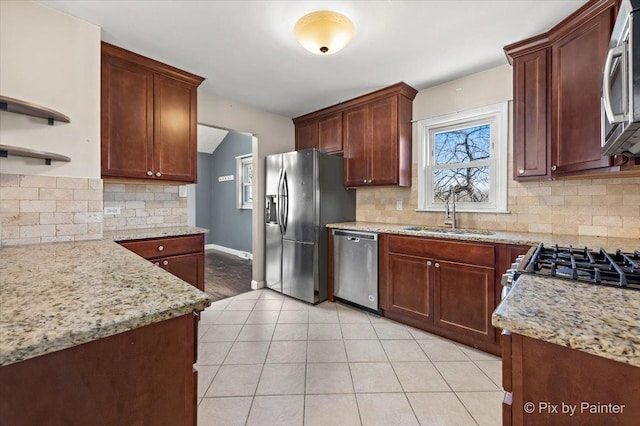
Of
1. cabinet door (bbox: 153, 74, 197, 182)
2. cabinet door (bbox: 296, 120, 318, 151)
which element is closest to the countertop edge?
cabinet door (bbox: 153, 74, 197, 182)

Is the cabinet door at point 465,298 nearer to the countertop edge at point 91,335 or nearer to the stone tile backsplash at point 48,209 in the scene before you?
the countertop edge at point 91,335

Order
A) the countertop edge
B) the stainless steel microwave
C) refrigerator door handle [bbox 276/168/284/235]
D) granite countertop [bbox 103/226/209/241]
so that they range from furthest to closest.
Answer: refrigerator door handle [bbox 276/168/284/235]
granite countertop [bbox 103/226/209/241]
the stainless steel microwave
the countertop edge

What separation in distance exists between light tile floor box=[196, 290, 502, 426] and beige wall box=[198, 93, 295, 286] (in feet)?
3.85

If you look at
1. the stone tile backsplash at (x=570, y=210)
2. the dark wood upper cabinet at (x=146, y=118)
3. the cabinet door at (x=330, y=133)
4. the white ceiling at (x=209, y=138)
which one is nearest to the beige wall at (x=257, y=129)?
the dark wood upper cabinet at (x=146, y=118)

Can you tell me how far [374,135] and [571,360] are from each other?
2.83 meters

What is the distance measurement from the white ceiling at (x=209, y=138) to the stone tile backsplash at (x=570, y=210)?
193 inches

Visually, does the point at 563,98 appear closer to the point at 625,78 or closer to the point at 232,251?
the point at 625,78

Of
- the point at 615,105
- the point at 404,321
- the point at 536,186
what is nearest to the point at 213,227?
the point at 404,321

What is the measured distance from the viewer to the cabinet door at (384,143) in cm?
300

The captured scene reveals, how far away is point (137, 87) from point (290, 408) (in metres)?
2.75

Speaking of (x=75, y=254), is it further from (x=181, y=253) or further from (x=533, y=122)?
(x=533, y=122)

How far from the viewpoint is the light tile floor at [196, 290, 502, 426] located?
152 centimetres

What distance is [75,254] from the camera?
1.42 metres

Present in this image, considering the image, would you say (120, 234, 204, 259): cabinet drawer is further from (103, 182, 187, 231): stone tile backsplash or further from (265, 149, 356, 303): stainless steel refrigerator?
(265, 149, 356, 303): stainless steel refrigerator
